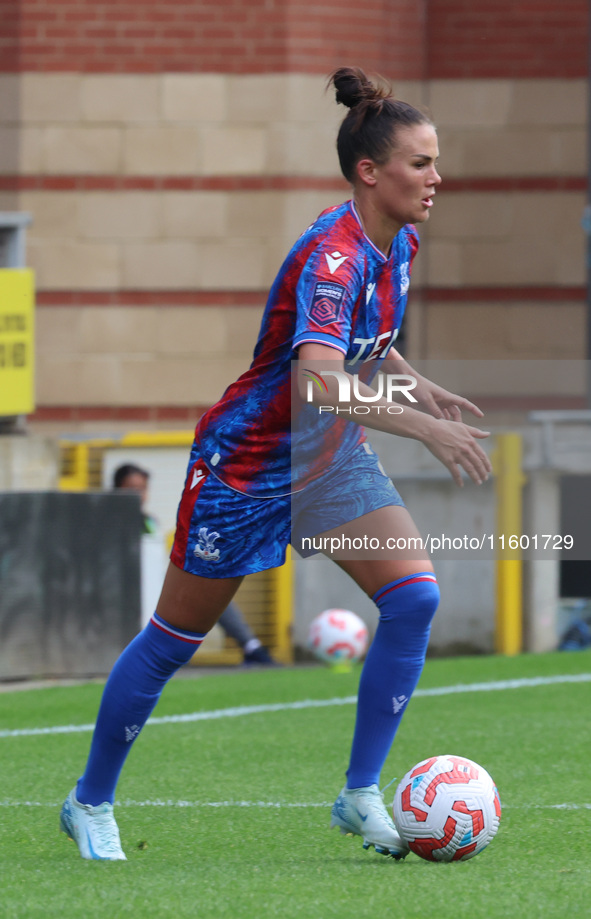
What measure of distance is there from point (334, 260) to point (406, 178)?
0.34 metres

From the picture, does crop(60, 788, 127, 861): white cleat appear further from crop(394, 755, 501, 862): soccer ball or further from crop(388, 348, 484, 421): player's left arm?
crop(388, 348, 484, 421): player's left arm

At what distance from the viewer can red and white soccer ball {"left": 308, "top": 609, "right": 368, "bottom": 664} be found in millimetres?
10055

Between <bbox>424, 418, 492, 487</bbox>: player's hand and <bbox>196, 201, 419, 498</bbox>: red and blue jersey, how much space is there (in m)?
0.31

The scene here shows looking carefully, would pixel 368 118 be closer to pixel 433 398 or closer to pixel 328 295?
pixel 328 295

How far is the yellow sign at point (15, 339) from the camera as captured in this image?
10047mm

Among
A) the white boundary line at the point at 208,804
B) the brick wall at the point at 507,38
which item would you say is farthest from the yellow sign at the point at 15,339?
the brick wall at the point at 507,38

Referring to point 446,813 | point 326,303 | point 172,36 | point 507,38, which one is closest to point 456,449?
point 326,303

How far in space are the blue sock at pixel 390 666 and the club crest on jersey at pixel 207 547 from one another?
464 millimetres

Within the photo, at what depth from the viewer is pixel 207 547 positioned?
167 inches

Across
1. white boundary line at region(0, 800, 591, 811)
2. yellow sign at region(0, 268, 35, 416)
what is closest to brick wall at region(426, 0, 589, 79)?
yellow sign at region(0, 268, 35, 416)

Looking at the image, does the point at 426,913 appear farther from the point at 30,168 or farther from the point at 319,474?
the point at 30,168

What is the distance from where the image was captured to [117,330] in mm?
15312

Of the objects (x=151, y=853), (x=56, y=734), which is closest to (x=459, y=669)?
(x=56, y=734)

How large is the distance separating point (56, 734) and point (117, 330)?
27.8ft
